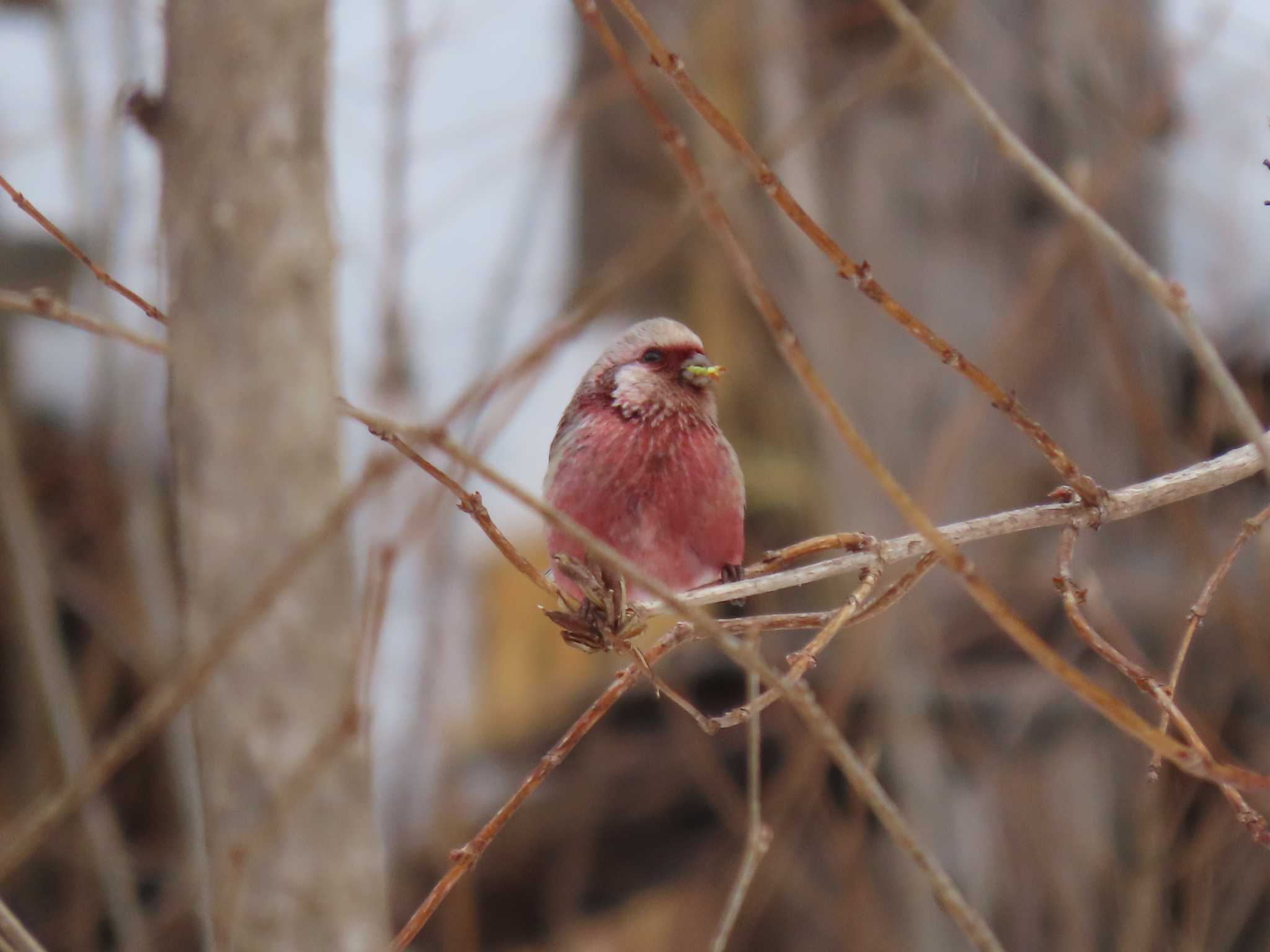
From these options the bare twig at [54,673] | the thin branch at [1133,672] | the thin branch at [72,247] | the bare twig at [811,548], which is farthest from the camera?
the bare twig at [54,673]

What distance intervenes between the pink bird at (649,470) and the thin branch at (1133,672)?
38 centimetres

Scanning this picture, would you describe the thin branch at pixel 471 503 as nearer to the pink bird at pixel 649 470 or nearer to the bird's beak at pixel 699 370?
the pink bird at pixel 649 470

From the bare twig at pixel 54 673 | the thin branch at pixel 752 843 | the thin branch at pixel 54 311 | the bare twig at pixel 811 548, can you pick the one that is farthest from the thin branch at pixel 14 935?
the bare twig at pixel 54 673

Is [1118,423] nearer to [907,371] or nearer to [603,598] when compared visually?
[907,371]

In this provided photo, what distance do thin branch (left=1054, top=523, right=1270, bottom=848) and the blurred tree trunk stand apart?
2.55 feet

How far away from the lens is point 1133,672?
4.91 feet

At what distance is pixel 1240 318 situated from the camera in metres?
4.25

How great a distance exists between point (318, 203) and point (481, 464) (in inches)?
18.1

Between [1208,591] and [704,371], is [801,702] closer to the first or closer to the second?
[704,371]

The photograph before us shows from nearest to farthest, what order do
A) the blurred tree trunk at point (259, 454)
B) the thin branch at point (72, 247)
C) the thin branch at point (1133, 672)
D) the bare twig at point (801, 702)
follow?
the bare twig at point (801, 702) → the blurred tree trunk at point (259, 454) → the thin branch at point (72, 247) → the thin branch at point (1133, 672)

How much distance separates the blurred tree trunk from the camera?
1.20 meters

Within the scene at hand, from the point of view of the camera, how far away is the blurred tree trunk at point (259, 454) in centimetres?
120

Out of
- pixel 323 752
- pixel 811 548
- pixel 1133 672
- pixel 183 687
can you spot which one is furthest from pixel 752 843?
pixel 183 687

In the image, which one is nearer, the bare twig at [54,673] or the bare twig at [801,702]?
the bare twig at [801,702]
